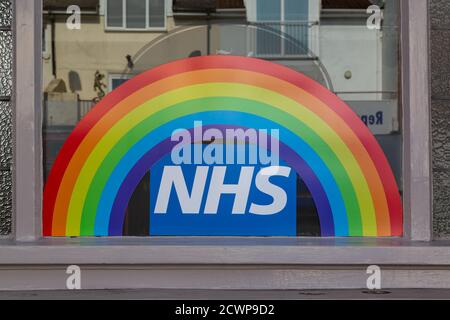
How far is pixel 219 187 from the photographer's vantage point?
14.0 ft

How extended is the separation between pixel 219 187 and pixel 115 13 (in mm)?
1014

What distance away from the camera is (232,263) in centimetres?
405

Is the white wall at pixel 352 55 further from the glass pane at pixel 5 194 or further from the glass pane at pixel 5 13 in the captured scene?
the glass pane at pixel 5 194

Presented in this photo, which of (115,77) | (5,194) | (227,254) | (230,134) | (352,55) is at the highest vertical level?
(352,55)

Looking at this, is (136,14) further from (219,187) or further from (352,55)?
(352,55)

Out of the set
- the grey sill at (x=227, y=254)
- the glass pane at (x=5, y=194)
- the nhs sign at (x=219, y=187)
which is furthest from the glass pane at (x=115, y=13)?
the grey sill at (x=227, y=254)

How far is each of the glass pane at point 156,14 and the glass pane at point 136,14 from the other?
4cm

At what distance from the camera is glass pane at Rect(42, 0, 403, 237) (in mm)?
4262

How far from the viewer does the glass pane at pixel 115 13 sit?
169 inches

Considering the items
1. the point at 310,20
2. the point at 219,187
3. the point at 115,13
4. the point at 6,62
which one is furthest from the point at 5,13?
the point at 310,20

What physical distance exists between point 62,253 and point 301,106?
53.8 inches

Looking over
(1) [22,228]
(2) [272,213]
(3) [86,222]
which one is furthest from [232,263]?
(1) [22,228]

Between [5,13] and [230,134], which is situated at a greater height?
[5,13]
